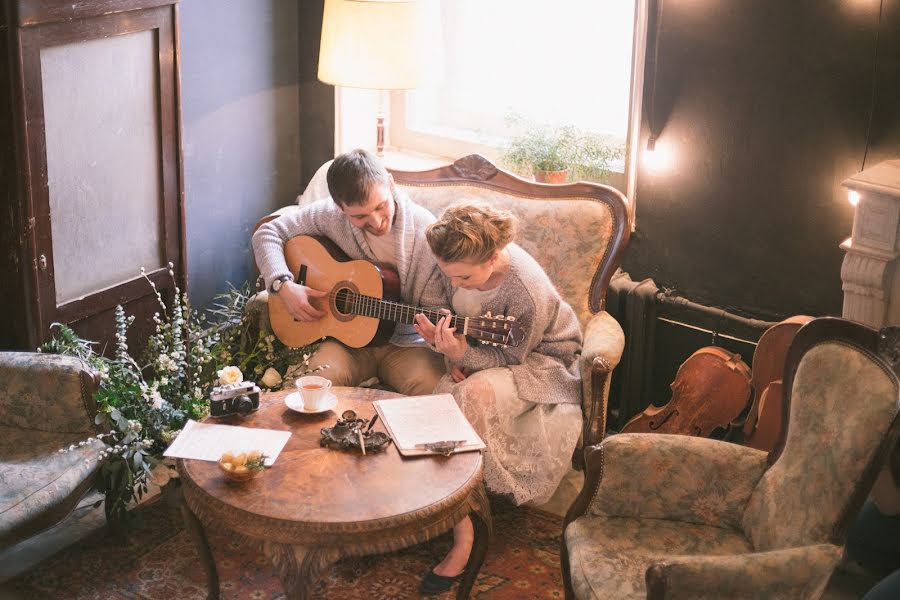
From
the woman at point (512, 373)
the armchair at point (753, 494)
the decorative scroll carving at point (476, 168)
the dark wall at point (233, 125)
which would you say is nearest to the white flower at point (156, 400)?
the woman at point (512, 373)

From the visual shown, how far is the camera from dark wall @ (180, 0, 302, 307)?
3768mm

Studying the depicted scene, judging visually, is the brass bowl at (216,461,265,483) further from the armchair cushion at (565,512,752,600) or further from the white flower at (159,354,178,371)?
the armchair cushion at (565,512,752,600)

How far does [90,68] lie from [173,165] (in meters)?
0.47

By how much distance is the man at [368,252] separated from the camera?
10.1 ft

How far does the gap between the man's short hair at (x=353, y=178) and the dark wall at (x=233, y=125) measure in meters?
0.95

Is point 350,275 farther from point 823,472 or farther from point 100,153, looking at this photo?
point 823,472

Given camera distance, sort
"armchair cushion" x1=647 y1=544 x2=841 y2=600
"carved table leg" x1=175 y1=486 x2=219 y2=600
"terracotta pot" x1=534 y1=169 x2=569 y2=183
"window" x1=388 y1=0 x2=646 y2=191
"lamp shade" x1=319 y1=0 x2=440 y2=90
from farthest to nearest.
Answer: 1. "window" x1=388 y1=0 x2=646 y2=191
2. "terracotta pot" x1=534 y1=169 x2=569 y2=183
3. "lamp shade" x1=319 y1=0 x2=440 y2=90
4. "carved table leg" x1=175 y1=486 x2=219 y2=600
5. "armchair cushion" x1=647 y1=544 x2=841 y2=600

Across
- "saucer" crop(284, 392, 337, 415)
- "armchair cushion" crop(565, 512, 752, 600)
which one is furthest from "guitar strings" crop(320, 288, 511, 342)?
"armchair cushion" crop(565, 512, 752, 600)

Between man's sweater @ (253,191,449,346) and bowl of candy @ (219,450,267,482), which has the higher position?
man's sweater @ (253,191,449,346)

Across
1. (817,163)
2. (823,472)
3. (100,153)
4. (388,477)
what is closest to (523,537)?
(388,477)

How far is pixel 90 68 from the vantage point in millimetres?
2996

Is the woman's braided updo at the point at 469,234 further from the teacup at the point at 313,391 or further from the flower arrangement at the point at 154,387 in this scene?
the flower arrangement at the point at 154,387

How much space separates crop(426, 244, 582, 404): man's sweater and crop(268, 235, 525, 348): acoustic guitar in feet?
0.68

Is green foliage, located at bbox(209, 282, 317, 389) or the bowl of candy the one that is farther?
green foliage, located at bbox(209, 282, 317, 389)
